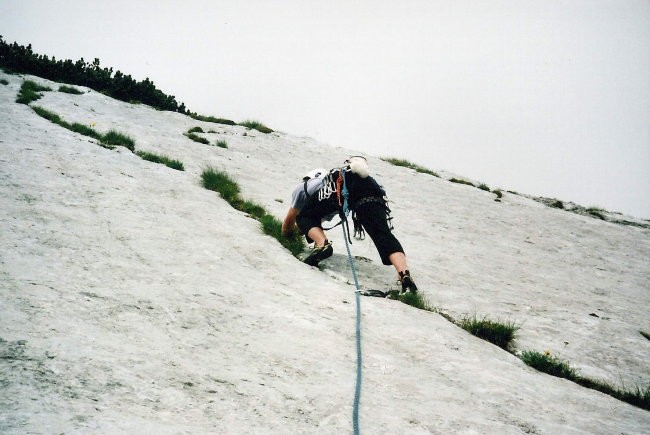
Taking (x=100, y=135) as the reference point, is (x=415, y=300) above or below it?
below

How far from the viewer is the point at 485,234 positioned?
26.9ft

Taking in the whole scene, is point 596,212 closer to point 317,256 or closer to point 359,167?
point 359,167

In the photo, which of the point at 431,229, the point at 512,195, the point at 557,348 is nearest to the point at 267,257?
the point at 557,348

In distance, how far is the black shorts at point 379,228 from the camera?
4863mm

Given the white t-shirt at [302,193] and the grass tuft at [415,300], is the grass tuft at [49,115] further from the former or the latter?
the grass tuft at [415,300]

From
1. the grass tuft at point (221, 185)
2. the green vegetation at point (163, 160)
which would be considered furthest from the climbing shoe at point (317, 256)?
the green vegetation at point (163, 160)

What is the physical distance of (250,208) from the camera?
250 inches

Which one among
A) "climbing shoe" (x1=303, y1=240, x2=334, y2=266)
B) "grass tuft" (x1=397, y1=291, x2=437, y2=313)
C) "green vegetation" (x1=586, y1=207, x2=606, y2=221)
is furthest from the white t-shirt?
"green vegetation" (x1=586, y1=207, x2=606, y2=221)

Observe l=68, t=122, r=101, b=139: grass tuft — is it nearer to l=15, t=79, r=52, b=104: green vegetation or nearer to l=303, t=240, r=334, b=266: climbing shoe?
l=15, t=79, r=52, b=104: green vegetation

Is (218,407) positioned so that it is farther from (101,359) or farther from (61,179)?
(61,179)

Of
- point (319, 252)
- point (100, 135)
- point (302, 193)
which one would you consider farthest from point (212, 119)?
point (319, 252)

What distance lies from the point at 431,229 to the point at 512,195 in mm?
6049

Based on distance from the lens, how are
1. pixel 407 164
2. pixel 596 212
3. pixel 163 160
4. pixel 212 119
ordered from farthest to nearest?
pixel 212 119 → pixel 407 164 → pixel 596 212 → pixel 163 160

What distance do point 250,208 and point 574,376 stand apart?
467cm
